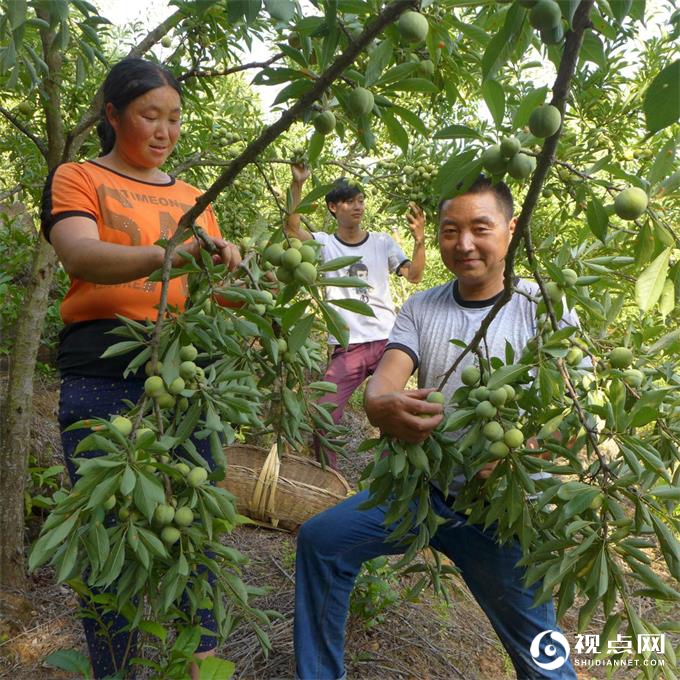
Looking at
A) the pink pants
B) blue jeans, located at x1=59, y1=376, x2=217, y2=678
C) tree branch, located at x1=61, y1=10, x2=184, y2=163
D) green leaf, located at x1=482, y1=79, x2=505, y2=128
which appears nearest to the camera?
green leaf, located at x1=482, y1=79, x2=505, y2=128

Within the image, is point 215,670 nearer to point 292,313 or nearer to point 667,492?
point 292,313

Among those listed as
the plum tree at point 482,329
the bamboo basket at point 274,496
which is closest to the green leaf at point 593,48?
the plum tree at point 482,329

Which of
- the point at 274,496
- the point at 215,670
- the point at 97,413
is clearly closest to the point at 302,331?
the point at 215,670

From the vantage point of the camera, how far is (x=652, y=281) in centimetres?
97

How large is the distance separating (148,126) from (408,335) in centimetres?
105

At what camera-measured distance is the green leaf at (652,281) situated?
0.97 m

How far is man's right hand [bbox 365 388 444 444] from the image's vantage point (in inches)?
65.7

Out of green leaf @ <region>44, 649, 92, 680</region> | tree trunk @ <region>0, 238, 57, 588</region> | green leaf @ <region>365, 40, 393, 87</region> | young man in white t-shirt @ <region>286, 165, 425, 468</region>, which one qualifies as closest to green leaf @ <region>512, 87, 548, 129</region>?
green leaf @ <region>365, 40, 393, 87</region>

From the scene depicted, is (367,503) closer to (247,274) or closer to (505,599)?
(505,599)

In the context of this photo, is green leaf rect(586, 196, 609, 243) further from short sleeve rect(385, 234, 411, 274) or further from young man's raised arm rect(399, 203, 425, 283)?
short sleeve rect(385, 234, 411, 274)

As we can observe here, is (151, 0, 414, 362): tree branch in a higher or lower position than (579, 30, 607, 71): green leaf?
lower

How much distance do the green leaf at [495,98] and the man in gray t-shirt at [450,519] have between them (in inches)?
32.4

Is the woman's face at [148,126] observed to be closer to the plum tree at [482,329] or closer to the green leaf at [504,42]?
the plum tree at [482,329]

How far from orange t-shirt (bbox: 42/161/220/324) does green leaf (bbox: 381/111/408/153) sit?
34.3 inches
